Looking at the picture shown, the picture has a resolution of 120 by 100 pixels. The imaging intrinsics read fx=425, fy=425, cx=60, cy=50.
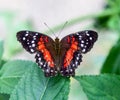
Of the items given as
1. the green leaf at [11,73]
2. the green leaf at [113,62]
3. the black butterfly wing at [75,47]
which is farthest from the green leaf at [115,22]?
the green leaf at [11,73]

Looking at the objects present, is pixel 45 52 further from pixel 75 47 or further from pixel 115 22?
pixel 115 22

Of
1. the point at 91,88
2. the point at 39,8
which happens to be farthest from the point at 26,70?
the point at 39,8

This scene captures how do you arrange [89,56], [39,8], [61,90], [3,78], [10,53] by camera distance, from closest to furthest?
[61,90]
[3,78]
[10,53]
[89,56]
[39,8]

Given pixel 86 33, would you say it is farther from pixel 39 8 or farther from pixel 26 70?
pixel 39 8

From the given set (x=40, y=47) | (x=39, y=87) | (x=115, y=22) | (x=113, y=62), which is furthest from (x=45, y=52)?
(x=115, y=22)

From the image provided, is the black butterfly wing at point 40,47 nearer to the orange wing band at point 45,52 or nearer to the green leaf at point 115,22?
the orange wing band at point 45,52

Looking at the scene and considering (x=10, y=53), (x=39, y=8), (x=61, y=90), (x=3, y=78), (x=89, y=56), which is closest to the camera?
(x=61, y=90)

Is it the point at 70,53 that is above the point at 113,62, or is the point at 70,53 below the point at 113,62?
above

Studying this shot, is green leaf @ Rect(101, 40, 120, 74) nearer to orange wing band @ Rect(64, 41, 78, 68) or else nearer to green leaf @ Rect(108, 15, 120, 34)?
orange wing band @ Rect(64, 41, 78, 68)
